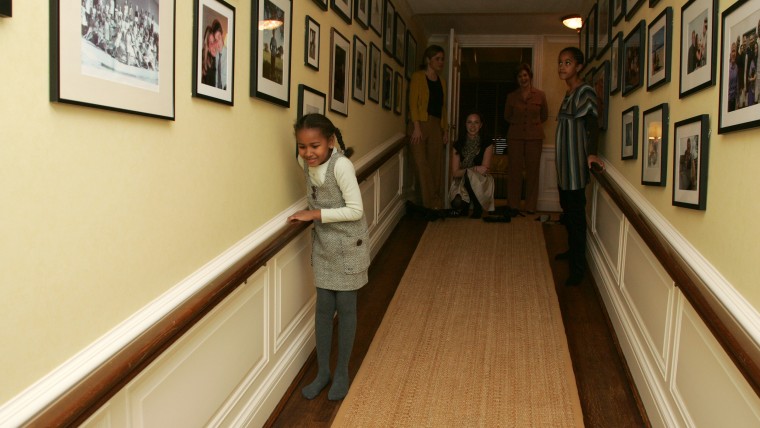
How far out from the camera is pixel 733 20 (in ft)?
6.29

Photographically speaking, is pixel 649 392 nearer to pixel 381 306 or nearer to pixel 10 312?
pixel 381 306

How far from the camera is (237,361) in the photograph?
91.6 inches

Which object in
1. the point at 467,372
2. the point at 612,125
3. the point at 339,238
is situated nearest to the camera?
the point at 339,238

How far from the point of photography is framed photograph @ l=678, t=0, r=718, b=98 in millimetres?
2127

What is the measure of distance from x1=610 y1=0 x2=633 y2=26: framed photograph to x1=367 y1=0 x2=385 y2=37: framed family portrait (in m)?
1.69

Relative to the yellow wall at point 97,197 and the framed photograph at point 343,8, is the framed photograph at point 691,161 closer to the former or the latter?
the yellow wall at point 97,197

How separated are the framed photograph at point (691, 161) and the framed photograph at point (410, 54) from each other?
4.23 m

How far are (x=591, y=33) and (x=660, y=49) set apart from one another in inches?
95.8

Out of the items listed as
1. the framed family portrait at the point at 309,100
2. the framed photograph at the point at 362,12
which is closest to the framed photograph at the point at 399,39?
the framed photograph at the point at 362,12

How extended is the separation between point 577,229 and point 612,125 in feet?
2.41

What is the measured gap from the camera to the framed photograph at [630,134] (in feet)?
10.9

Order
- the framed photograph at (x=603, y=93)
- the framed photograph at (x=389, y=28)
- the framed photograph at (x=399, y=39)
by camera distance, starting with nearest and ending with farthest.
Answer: the framed photograph at (x=603, y=93), the framed photograph at (x=389, y=28), the framed photograph at (x=399, y=39)

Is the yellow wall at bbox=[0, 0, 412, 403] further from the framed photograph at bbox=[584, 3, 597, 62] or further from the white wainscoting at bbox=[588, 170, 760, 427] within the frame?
the framed photograph at bbox=[584, 3, 597, 62]

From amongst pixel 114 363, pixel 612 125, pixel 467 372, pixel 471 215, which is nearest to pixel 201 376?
pixel 114 363
